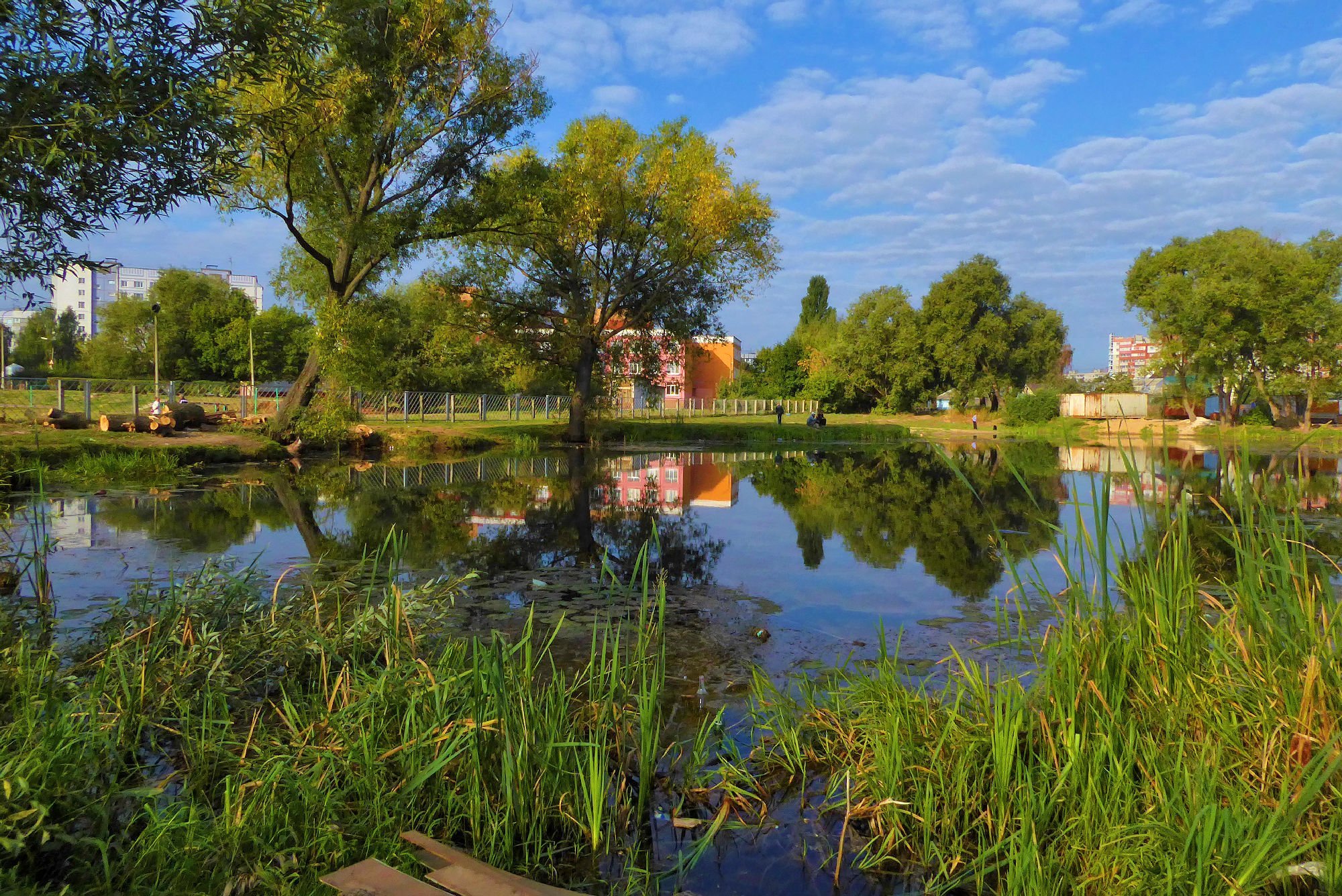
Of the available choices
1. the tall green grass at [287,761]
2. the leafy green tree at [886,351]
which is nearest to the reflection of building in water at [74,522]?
the tall green grass at [287,761]

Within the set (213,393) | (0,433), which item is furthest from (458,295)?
(0,433)

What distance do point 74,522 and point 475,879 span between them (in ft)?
→ 33.6

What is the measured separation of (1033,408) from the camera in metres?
43.8

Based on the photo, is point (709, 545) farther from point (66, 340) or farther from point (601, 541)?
point (66, 340)

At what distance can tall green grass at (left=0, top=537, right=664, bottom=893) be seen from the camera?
2.62 metres

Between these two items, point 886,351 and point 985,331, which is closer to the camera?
point 985,331

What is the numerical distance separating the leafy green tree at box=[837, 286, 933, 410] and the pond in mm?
34110

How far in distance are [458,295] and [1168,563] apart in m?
26.6

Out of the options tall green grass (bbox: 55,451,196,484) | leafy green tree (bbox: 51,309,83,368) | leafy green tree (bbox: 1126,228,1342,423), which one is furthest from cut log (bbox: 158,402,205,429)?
leafy green tree (bbox: 51,309,83,368)

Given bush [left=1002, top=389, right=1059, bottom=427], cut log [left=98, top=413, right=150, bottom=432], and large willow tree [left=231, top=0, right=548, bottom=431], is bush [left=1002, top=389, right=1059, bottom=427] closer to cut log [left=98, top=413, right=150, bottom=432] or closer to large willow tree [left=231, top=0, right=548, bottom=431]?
large willow tree [left=231, top=0, right=548, bottom=431]

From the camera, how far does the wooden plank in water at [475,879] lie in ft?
7.90

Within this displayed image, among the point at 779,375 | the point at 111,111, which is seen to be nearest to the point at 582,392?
the point at 111,111

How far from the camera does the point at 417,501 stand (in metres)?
13.6

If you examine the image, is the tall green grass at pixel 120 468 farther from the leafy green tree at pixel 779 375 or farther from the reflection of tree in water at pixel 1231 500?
the leafy green tree at pixel 779 375
